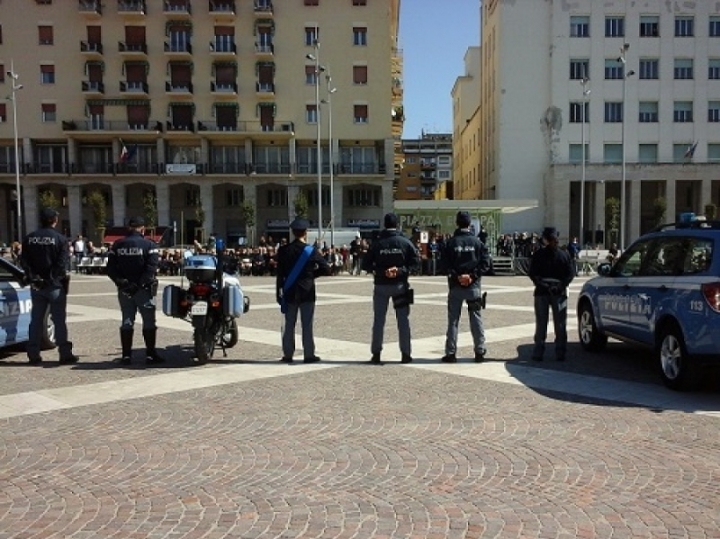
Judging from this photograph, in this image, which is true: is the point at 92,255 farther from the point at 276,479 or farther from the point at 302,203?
the point at 276,479

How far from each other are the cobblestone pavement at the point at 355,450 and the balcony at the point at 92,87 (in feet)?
158

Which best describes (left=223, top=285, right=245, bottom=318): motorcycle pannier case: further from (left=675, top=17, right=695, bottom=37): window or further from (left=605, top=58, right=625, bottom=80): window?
(left=675, top=17, right=695, bottom=37): window

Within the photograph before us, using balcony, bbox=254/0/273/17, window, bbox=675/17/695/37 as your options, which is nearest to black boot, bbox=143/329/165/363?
balcony, bbox=254/0/273/17

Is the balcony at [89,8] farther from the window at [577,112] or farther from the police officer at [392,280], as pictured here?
the police officer at [392,280]

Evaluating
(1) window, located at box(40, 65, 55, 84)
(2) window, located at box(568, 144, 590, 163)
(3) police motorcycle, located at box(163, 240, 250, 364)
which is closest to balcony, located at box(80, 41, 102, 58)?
(1) window, located at box(40, 65, 55, 84)

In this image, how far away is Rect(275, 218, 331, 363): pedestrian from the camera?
926cm

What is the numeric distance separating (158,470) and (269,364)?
13.4 feet

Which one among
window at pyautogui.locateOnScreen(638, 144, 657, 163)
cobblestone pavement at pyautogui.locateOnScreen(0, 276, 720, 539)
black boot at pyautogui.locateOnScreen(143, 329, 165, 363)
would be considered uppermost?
window at pyautogui.locateOnScreen(638, 144, 657, 163)

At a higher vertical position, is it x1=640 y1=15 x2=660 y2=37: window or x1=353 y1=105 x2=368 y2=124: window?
x1=640 y1=15 x2=660 y2=37: window

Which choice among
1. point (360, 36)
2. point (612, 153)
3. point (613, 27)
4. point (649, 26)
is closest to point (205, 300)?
point (360, 36)

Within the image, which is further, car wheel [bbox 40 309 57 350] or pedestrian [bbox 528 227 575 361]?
car wheel [bbox 40 309 57 350]

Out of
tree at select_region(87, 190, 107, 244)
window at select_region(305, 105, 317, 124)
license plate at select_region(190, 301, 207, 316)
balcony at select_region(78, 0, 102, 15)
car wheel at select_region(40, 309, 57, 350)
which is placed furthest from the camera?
window at select_region(305, 105, 317, 124)

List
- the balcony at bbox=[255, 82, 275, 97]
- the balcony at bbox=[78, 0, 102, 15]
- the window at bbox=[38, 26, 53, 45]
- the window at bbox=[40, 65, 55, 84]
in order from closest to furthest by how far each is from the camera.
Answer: the balcony at bbox=[78, 0, 102, 15], the window at bbox=[38, 26, 53, 45], the window at bbox=[40, 65, 55, 84], the balcony at bbox=[255, 82, 275, 97]

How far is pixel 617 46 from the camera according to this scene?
56.2 m
